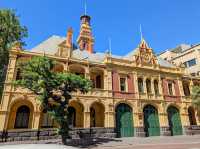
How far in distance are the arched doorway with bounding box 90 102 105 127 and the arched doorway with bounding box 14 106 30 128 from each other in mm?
8913

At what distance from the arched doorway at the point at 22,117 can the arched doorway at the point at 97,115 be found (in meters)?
8.91

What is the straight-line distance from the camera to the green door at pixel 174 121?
93.9 feet

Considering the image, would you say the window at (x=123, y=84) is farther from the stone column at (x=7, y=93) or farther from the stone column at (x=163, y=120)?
the stone column at (x=7, y=93)

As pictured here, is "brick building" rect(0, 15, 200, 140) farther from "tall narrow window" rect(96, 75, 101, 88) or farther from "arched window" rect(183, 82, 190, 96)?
"arched window" rect(183, 82, 190, 96)

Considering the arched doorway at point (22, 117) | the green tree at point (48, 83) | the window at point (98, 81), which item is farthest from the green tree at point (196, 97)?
the arched doorway at point (22, 117)

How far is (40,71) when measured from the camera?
17.0m

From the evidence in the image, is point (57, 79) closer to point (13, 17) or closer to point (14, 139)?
point (14, 139)

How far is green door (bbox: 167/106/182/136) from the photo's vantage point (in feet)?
93.9

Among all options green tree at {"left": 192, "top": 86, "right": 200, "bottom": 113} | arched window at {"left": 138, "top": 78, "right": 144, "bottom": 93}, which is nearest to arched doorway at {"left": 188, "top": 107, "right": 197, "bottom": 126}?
green tree at {"left": 192, "top": 86, "right": 200, "bottom": 113}

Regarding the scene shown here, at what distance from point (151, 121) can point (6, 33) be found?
80.5ft

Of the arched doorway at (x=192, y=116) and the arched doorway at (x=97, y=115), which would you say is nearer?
the arched doorway at (x=97, y=115)

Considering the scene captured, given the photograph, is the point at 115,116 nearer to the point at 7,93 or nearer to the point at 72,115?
the point at 72,115

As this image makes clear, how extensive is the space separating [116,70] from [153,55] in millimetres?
9073

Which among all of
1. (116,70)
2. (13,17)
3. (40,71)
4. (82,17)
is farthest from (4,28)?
(82,17)
